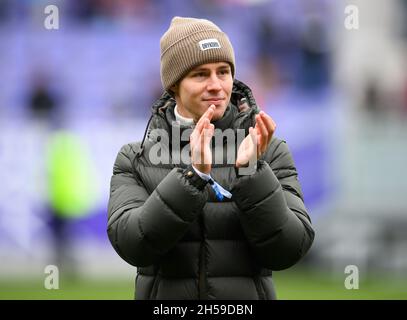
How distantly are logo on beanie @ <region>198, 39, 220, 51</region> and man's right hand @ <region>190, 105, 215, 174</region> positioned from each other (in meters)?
0.35

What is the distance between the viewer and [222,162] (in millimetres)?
2643

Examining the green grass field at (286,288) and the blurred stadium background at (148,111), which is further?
the blurred stadium background at (148,111)

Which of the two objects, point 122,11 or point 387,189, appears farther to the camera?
point 122,11

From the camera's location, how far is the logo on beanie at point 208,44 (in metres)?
2.76

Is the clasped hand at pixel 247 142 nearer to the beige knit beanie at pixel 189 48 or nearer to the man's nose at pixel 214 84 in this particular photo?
the man's nose at pixel 214 84

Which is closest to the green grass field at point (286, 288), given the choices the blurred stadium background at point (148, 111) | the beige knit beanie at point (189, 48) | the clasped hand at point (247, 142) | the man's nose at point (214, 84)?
the blurred stadium background at point (148, 111)

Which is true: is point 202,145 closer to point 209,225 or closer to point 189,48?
point 209,225

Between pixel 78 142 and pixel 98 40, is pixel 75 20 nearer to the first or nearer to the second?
pixel 98 40

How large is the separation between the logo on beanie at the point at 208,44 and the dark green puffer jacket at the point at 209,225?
203 millimetres

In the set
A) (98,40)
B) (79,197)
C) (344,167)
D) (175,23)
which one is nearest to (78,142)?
(79,197)

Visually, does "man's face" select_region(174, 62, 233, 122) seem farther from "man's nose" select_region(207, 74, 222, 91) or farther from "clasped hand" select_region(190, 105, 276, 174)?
"clasped hand" select_region(190, 105, 276, 174)

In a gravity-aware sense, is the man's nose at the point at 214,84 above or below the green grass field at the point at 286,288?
above

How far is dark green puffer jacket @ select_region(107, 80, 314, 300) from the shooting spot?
8.15ft

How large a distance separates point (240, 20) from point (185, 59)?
6.65 m
